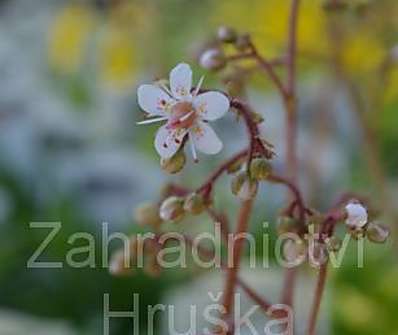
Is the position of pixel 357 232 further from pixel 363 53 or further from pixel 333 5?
pixel 363 53

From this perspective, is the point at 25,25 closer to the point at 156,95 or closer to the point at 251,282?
the point at 251,282

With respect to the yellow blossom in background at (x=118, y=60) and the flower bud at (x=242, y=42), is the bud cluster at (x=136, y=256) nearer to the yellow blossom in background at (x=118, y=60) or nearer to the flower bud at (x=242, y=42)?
the flower bud at (x=242, y=42)

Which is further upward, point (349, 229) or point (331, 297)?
point (349, 229)

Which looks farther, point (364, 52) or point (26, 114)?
point (26, 114)

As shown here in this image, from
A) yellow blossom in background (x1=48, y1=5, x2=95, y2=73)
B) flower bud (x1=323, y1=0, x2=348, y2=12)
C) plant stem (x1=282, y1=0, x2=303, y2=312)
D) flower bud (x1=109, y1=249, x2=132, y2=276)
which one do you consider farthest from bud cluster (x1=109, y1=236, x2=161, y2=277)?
yellow blossom in background (x1=48, y1=5, x2=95, y2=73)

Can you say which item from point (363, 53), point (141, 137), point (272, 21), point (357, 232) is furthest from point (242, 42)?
point (141, 137)

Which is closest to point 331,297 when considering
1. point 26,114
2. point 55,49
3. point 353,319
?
point 353,319
